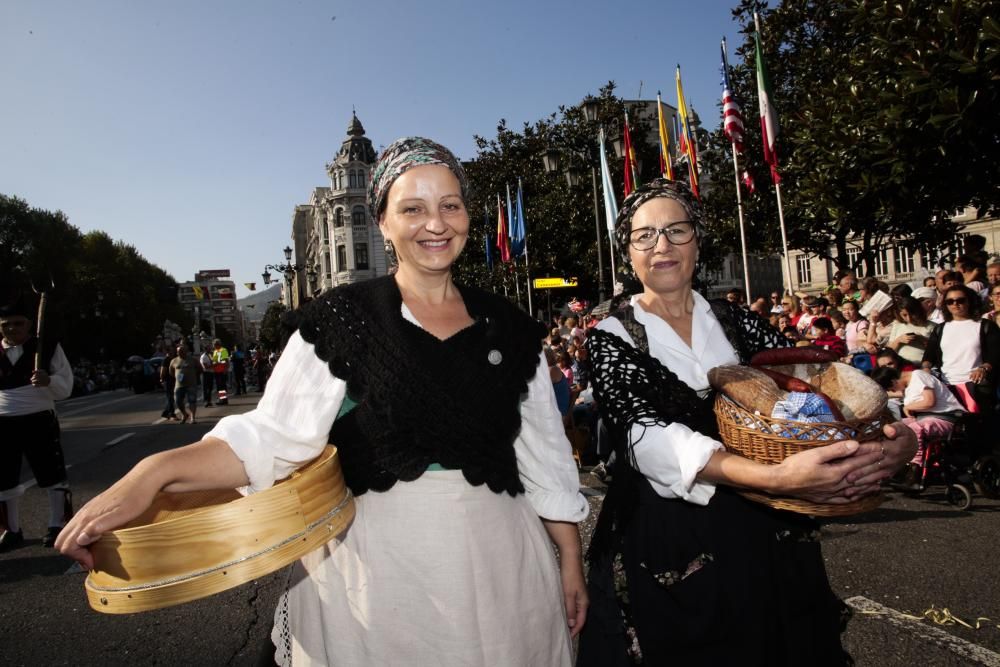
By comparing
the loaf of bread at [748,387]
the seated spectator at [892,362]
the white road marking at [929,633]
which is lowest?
the white road marking at [929,633]

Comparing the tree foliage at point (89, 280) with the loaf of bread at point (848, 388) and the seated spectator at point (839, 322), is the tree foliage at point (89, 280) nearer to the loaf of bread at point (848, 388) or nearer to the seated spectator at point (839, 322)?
the seated spectator at point (839, 322)

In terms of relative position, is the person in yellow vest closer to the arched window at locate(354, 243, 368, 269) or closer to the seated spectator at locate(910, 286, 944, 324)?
the seated spectator at locate(910, 286, 944, 324)

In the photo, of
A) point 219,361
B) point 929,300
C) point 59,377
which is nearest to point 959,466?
point 929,300

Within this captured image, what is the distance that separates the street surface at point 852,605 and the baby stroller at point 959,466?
0.14m

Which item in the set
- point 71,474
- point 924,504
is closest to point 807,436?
point 924,504

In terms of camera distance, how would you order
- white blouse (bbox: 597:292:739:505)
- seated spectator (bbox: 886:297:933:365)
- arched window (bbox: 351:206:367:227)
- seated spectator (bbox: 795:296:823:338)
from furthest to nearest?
1. arched window (bbox: 351:206:367:227)
2. seated spectator (bbox: 795:296:823:338)
3. seated spectator (bbox: 886:297:933:365)
4. white blouse (bbox: 597:292:739:505)

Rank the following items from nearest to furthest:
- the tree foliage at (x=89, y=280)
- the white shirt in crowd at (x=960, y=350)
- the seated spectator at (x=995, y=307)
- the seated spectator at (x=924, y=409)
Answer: the seated spectator at (x=924, y=409) → the white shirt in crowd at (x=960, y=350) → the seated spectator at (x=995, y=307) → the tree foliage at (x=89, y=280)

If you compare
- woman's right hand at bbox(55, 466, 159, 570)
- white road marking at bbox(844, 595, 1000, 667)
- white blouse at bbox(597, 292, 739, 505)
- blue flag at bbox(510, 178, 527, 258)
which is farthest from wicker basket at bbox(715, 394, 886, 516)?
blue flag at bbox(510, 178, 527, 258)

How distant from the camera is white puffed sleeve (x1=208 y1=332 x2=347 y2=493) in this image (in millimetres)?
1659

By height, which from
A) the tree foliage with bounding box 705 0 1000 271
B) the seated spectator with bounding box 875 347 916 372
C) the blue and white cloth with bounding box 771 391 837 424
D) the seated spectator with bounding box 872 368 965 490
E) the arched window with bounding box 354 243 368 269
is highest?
the arched window with bounding box 354 243 368 269

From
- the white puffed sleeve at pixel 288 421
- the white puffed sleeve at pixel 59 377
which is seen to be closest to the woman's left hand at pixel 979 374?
the white puffed sleeve at pixel 288 421

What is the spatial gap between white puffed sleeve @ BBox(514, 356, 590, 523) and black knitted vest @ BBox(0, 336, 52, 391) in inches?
235

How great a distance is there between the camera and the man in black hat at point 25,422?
6.19 m

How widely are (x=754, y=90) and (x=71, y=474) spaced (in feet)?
66.6
